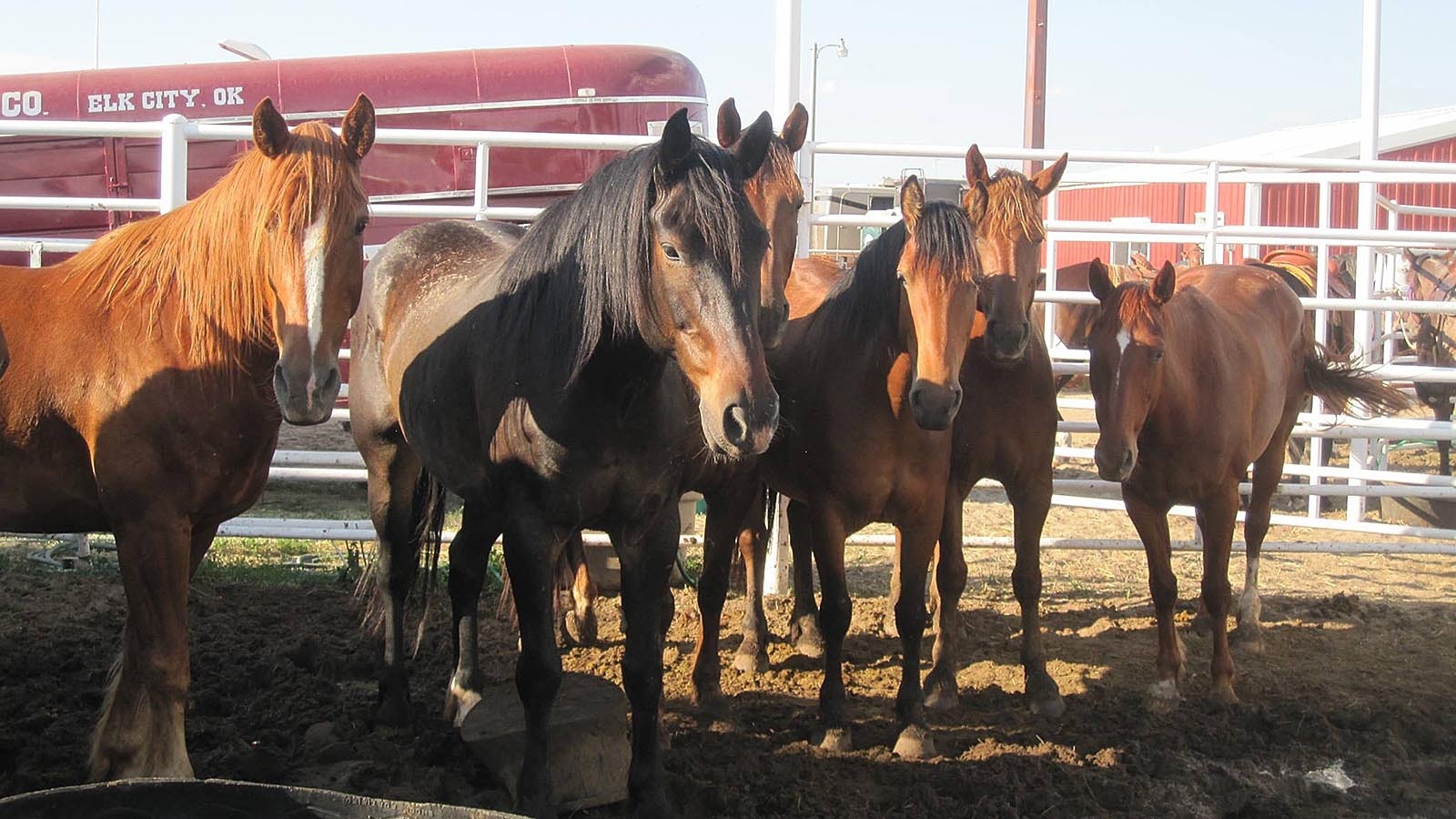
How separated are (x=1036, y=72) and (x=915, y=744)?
13.7m

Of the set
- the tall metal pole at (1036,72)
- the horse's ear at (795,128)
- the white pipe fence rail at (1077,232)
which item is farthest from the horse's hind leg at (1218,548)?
the tall metal pole at (1036,72)

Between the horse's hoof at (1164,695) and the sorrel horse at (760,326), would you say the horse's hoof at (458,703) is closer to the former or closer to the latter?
the sorrel horse at (760,326)

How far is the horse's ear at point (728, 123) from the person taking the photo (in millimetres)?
4184

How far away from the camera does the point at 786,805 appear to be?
3289 millimetres

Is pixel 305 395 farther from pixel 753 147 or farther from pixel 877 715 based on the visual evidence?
pixel 877 715

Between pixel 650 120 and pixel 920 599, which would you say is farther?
pixel 650 120

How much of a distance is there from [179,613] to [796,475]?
2.09 meters

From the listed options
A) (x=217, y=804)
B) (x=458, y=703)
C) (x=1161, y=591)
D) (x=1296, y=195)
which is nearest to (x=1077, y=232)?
(x=1161, y=591)

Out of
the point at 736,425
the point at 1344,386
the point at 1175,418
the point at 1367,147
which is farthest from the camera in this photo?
the point at 1367,147

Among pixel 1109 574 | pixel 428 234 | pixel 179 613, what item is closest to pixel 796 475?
pixel 428 234

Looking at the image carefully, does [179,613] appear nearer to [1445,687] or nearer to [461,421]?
[461,421]

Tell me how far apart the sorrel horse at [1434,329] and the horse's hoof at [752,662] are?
6.95 meters

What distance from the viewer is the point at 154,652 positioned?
3.06 meters

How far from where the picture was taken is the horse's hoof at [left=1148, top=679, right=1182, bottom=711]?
4.27 m
